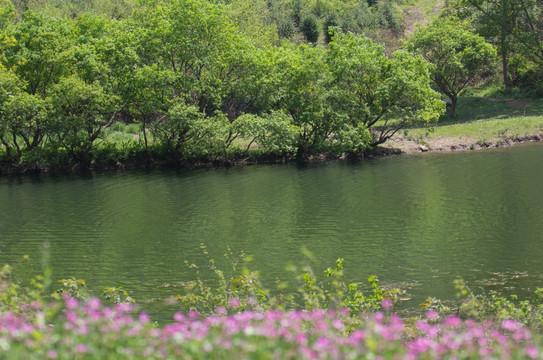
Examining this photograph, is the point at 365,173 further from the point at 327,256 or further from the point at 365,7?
the point at 365,7

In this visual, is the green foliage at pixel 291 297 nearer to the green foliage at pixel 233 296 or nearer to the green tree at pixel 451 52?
the green foliage at pixel 233 296

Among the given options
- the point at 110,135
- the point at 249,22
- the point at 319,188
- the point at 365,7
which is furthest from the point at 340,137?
the point at 365,7

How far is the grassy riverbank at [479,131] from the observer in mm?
41688

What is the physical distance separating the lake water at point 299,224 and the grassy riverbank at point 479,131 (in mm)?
6414

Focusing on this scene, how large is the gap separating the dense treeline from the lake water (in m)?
4.99

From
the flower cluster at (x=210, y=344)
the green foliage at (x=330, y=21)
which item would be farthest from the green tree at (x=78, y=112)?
the green foliage at (x=330, y=21)

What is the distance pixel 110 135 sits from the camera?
154ft

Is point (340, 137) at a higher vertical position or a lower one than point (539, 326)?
higher

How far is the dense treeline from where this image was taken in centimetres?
3866

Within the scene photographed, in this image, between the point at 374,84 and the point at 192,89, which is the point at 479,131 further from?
the point at 192,89

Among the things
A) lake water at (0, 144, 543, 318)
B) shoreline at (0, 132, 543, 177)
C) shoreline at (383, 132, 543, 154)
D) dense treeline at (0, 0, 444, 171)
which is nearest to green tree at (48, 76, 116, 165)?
dense treeline at (0, 0, 444, 171)

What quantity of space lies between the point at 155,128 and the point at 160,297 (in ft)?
91.6

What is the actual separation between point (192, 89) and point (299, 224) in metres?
21.3

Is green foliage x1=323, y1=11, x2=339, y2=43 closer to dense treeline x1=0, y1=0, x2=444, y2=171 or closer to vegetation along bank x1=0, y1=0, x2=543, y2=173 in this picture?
vegetation along bank x1=0, y1=0, x2=543, y2=173
